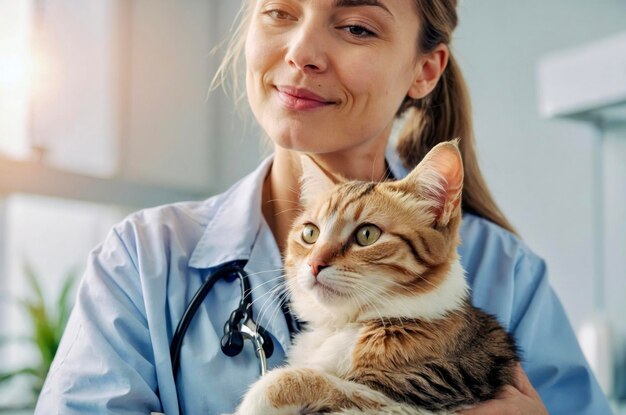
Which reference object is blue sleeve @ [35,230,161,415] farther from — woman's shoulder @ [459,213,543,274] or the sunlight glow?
the sunlight glow

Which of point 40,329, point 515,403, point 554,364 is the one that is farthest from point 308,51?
point 40,329

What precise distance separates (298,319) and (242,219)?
0.99 feet

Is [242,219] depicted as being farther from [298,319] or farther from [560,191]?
[560,191]

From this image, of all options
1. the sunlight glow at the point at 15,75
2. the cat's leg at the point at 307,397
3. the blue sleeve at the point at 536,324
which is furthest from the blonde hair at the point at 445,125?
the sunlight glow at the point at 15,75

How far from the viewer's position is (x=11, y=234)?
365 cm

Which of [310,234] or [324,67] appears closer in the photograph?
[310,234]

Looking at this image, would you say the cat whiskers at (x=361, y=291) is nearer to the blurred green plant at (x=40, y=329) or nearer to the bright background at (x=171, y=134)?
the bright background at (x=171, y=134)

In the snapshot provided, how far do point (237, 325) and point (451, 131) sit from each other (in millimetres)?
836

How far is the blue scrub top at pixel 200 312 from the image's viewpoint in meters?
1.29

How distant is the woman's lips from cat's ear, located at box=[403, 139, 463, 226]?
0.99ft

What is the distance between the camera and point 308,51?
1.40m

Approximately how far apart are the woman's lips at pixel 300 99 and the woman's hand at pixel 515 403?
0.64 meters

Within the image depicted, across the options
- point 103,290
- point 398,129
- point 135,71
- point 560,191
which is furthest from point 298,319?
point 135,71

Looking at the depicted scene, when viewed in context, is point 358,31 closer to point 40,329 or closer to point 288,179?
point 288,179
